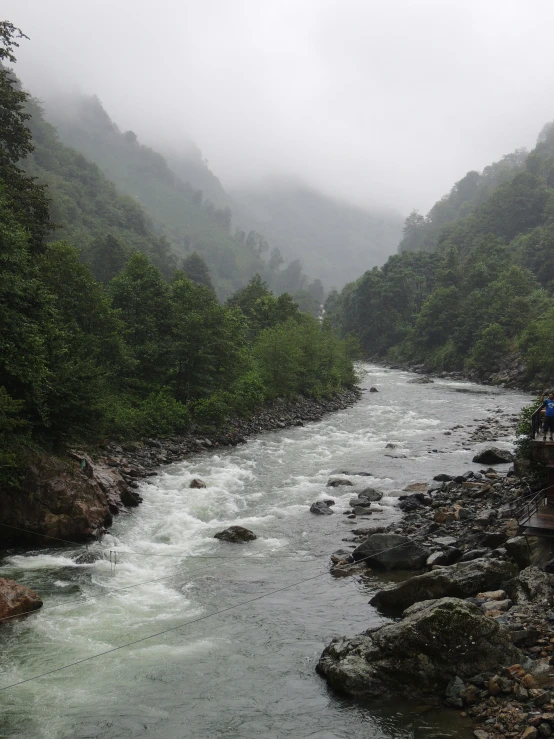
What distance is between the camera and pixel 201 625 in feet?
38.3

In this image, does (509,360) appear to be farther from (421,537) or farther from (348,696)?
(348,696)

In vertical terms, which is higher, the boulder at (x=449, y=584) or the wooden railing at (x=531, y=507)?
the wooden railing at (x=531, y=507)

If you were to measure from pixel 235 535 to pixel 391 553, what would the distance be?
15.9 feet

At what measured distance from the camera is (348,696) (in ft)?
29.7

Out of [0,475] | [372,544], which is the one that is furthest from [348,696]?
[0,475]

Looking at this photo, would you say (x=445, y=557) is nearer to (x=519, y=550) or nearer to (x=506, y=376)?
(x=519, y=550)

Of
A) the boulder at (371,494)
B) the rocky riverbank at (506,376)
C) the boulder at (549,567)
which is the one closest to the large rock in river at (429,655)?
the boulder at (549,567)

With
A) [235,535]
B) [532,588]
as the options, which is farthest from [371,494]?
[532,588]

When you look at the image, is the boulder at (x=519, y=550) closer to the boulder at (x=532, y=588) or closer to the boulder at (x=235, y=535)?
the boulder at (x=532, y=588)

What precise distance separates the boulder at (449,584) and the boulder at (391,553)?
74.6 inches

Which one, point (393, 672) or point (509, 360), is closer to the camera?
point (393, 672)

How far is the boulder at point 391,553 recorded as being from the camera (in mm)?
14297

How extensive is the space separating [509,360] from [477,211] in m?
71.5

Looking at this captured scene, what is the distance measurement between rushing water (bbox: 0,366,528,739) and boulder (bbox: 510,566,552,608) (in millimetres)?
2790
